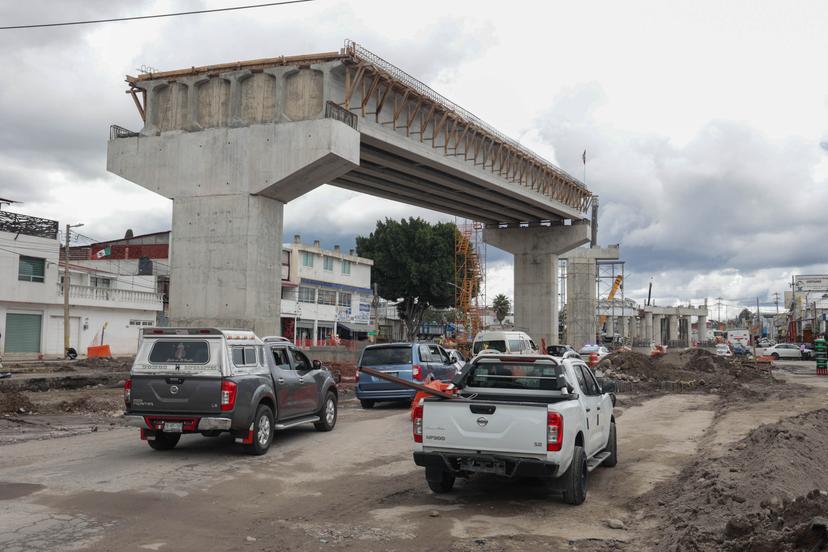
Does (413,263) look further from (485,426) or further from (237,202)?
(485,426)

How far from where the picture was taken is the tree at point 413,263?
232ft

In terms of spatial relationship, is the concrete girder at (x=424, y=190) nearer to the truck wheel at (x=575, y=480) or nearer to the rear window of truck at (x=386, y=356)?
the rear window of truck at (x=386, y=356)

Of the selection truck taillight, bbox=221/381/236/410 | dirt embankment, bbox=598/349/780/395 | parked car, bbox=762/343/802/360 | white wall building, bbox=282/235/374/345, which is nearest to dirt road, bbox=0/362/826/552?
truck taillight, bbox=221/381/236/410

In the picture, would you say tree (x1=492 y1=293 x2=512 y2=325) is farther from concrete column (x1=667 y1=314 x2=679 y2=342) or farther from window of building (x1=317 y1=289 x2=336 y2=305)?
window of building (x1=317 y1=289 x2=336 y2=305)

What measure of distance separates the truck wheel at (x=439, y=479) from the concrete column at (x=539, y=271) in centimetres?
4094

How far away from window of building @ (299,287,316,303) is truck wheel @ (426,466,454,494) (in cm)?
5589

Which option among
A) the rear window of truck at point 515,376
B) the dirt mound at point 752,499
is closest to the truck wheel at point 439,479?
the rear window of truck at point 515,376

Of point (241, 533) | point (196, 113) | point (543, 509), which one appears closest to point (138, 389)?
point (241, 533)

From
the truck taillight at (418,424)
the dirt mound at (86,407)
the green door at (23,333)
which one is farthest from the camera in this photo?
the green door at (23,333)

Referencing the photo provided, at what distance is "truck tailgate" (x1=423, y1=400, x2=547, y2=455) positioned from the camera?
7742 millimetres

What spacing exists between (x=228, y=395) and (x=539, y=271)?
4080cm

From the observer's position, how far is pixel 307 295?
214 feet

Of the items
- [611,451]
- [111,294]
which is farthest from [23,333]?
[611,451]

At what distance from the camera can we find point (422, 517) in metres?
7.65
